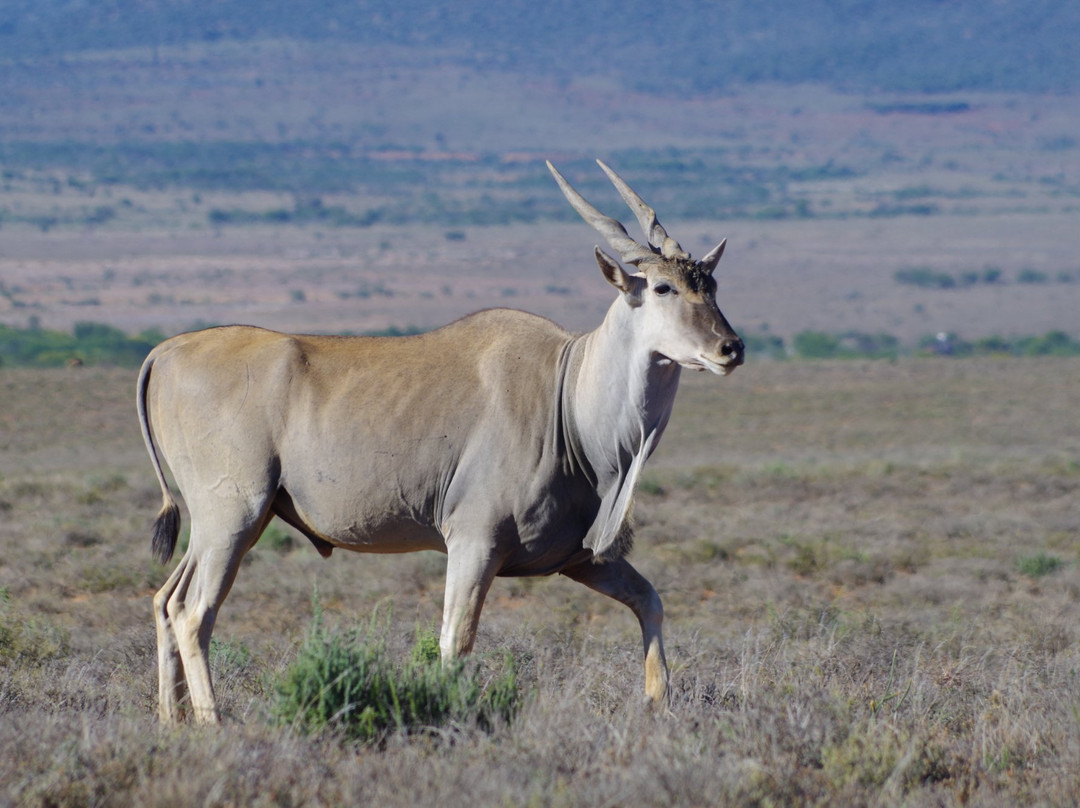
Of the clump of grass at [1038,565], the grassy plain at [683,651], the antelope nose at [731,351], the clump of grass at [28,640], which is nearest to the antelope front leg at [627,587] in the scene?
the grassy plain at [683,651]

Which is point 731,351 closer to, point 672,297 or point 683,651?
point 672,297

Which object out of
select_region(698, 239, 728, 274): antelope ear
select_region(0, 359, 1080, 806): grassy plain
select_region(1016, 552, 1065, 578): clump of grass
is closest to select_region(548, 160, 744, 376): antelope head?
select_region(698, 239, 728, 274): antelope ear

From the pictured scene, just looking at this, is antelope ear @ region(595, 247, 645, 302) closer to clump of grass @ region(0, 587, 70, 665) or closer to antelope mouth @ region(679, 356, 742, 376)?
antelope mouth @ region(679, 356, 742, 376)

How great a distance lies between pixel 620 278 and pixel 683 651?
2610 mm

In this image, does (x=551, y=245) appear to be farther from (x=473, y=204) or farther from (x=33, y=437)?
(x=33, y=437)

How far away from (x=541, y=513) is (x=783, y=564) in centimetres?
747

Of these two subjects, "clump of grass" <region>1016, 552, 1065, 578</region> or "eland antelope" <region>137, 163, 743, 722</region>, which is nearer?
"eland antelope" <region>137, 163, 743, 722</region>

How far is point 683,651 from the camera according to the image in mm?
8133

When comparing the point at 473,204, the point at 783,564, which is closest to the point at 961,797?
the point at 783,564

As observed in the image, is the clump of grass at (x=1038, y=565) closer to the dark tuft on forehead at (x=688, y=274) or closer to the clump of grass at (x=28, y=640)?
the dark tuft on forehead at (x=688, y=274)

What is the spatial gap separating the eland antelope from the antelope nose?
11 centimetres

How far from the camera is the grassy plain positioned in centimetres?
487

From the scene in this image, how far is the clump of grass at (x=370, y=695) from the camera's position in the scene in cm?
550

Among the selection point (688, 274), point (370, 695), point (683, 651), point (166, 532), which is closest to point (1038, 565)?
point (683, 651)
